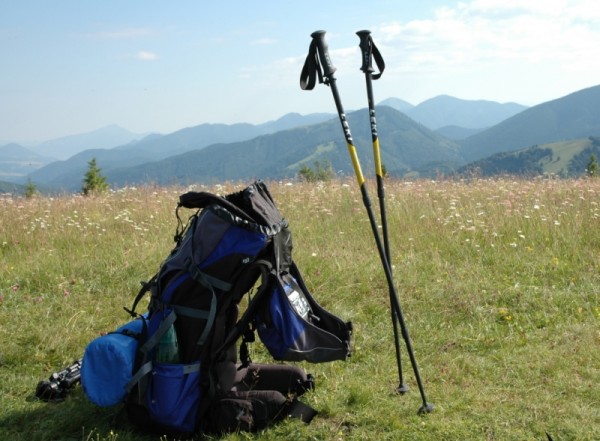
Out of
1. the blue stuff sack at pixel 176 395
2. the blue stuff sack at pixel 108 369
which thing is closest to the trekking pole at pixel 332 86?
the blue stuff sack at pixel 176 395

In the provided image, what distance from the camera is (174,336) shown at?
3979 mm

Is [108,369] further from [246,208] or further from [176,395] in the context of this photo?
[246,208]

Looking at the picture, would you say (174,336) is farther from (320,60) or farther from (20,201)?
(20,201)

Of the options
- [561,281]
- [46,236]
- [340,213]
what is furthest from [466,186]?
[46,236]

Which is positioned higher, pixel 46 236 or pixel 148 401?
pixel 46 236

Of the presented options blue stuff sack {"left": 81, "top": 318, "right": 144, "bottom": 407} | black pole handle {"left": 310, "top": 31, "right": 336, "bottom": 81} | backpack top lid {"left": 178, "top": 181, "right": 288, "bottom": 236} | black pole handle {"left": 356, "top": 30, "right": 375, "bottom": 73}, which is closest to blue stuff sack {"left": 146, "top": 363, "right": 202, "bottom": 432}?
blue stuff sack {"left": 81, "top": 318, "right": 144, "bottom": 407}

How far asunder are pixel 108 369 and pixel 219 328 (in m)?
0.83

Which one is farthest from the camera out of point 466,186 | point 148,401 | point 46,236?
point 466,186

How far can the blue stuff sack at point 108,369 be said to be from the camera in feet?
12.9

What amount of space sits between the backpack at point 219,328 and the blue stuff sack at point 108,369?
14 mm

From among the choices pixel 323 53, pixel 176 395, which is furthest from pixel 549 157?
pixel 176 395

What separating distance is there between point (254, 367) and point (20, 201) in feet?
31.7

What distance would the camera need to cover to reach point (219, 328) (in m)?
3.95

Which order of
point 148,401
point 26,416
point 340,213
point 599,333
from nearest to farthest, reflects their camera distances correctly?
point 148,401
point 26,416
point 599,333
point 340,213
